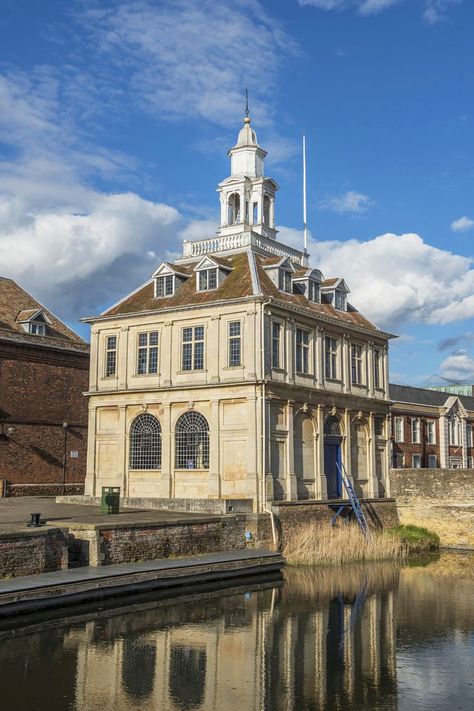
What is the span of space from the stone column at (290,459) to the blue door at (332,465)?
10.5ft

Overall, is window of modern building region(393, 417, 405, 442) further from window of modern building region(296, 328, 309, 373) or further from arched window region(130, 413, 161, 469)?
arched window region(130, 413, 161, 469)

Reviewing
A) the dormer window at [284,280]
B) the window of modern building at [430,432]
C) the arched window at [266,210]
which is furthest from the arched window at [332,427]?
the window of modern building at [430,432]

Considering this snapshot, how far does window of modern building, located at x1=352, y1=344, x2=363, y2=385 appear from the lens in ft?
129

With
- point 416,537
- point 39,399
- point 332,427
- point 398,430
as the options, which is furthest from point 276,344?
point 398,430

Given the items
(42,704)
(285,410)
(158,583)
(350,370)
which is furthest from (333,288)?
(42,704)

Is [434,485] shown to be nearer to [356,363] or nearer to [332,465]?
[332,465]

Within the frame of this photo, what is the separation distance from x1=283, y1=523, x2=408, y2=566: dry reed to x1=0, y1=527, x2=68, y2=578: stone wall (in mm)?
10259

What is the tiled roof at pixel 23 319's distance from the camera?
38.4m

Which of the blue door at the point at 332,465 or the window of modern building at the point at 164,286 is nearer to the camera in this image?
the blue door at the point at 332,465

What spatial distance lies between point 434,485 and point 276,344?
11.6 meters

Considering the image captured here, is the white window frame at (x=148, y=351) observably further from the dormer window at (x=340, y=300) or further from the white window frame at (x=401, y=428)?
the white window frame at (x=401, y=428)

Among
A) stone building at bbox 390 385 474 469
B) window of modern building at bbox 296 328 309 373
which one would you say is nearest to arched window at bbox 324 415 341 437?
window of modern building at bbox 296 328 309 373

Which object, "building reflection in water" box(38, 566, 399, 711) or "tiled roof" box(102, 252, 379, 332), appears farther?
"tiled roof" box(102, 252, 379, 332)

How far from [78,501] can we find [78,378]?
878 cm
